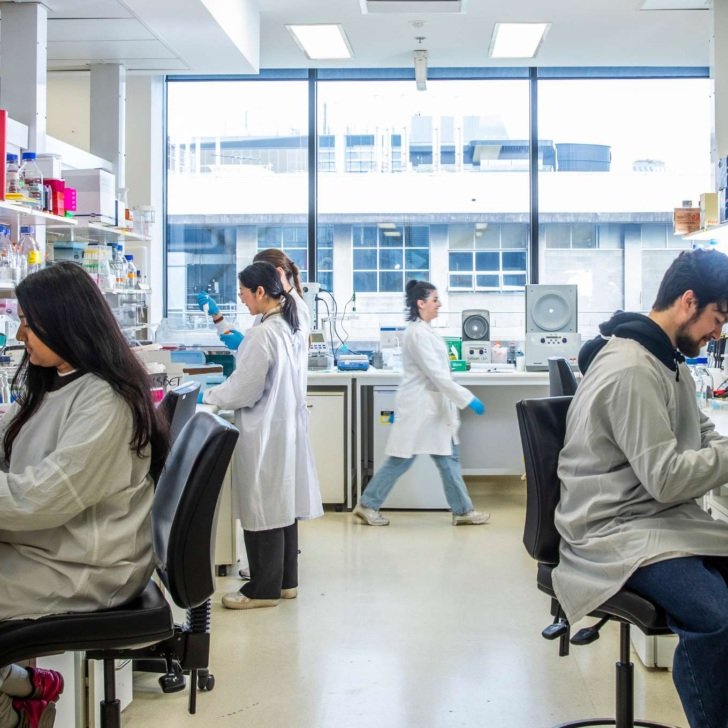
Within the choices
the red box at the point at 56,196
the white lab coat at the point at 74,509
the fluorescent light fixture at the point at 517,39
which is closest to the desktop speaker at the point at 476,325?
the fluorescent light fixture at the point at 517,39

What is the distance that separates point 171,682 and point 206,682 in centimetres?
23

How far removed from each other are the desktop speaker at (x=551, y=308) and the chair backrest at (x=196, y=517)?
13.0 feet

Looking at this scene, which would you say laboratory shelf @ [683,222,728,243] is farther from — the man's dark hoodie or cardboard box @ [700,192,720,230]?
the man's dark hoodie

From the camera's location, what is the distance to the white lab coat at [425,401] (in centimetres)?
466

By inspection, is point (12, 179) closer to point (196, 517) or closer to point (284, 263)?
point (284, 263)

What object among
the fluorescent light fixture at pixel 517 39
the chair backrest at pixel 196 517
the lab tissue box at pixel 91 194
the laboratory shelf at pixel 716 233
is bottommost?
the chair backrest at pixel 196 517

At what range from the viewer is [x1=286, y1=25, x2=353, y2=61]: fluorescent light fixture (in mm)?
5217

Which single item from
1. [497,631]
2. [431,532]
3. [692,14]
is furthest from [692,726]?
[692,14]

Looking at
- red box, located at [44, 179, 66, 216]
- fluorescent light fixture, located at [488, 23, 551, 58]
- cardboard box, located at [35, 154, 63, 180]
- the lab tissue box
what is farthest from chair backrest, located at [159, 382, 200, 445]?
fluorescent light fixture, located at [488, 23, 551, 58]

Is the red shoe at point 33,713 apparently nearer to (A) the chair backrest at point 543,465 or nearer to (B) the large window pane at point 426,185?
(A) the chair backrest at point 543,465

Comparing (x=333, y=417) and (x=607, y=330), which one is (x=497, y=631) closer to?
(x=607, y=330)

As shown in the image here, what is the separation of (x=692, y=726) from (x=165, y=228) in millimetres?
5210

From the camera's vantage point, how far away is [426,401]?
4711 millimetres

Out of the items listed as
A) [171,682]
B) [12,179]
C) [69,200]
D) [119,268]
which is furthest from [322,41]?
[171,682]
